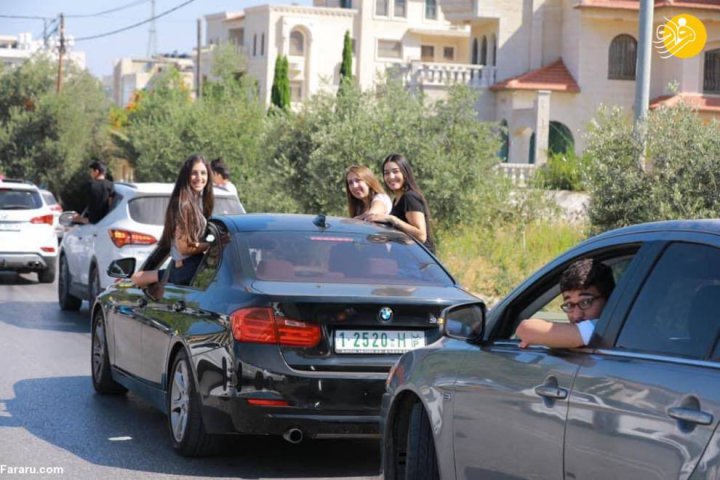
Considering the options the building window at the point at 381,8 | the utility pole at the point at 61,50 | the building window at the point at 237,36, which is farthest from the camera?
the building window at the point at 237,36

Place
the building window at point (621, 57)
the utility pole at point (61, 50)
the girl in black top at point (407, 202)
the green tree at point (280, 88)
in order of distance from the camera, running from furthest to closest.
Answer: the green tree at point (280, 88)
the utility pole at point (61, 50)
the building window at point (621, 57)
the girl in black top at point (407, 202)

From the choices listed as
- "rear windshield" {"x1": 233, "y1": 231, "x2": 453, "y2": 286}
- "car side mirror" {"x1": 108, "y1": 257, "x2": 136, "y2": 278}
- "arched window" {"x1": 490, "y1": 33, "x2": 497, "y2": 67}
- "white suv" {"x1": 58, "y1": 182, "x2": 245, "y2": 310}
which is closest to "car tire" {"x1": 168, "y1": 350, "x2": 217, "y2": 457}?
"rear windshield" {"x1": 233, "y1": 231, "x2": 453, "y2": 286}

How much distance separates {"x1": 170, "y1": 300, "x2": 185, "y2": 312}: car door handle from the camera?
867 cm

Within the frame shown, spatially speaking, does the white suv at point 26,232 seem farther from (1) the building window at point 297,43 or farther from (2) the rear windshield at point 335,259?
(1) the building window at point 297,43

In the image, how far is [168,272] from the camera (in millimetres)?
9492

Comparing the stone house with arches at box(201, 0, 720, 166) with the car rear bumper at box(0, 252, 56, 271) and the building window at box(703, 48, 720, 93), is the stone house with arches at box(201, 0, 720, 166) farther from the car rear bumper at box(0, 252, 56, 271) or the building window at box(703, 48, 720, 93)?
the car rear bumper at box(0, 252, 56, 271)

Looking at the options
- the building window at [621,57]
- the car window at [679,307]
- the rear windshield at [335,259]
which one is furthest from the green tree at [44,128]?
the car window at [679,307]

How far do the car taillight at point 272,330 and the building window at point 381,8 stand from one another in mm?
84504

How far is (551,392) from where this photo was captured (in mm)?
4930

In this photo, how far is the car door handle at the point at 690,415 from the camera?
13.1 feet

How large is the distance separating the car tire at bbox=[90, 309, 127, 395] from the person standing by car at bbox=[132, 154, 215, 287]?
3.18ft

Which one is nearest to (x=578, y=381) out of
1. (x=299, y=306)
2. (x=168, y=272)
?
(x=299, y=306)

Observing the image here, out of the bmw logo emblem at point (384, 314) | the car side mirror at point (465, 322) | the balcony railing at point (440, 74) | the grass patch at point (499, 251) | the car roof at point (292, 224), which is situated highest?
the balcony railing at point (440, 74)

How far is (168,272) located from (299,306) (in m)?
2.00
